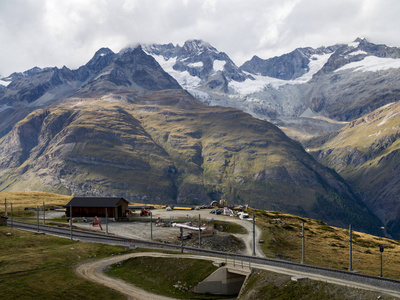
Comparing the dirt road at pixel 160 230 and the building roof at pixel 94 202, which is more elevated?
the building roof at pixel 94 202

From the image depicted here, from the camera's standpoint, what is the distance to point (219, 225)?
5167 inches

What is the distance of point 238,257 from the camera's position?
8438cm

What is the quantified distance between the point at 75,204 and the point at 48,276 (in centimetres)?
7801

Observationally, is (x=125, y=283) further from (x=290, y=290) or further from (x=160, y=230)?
(x=160, y=230)

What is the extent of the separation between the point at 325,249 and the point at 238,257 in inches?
1646

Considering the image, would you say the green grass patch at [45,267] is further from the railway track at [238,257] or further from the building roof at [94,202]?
the building roof at [94,202]

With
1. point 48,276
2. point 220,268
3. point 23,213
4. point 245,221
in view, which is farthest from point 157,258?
point 23,213

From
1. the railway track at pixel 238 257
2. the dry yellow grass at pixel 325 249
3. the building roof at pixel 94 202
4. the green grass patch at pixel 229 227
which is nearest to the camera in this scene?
the railway track at pixel 238 257

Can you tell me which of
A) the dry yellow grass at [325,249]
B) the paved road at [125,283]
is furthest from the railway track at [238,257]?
the dry yellow grass at [325,249]

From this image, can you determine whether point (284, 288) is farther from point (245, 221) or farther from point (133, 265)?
point (245, 221)

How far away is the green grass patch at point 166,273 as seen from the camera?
73.5 m

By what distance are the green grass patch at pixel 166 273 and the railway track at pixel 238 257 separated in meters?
7.19

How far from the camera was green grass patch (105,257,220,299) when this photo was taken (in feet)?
241

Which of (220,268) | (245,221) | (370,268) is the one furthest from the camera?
(245,221)
